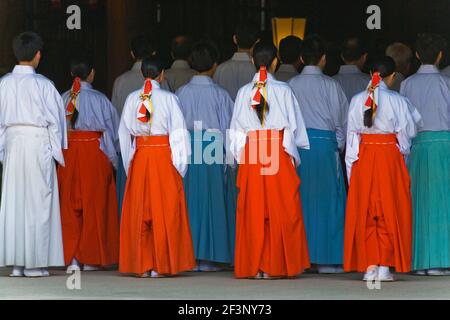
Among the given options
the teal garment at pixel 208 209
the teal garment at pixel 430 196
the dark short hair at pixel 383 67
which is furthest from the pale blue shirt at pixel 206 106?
the teal garment at pixel 430 196

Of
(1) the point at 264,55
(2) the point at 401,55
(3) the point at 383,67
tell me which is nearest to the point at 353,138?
(3) the point at 383,67

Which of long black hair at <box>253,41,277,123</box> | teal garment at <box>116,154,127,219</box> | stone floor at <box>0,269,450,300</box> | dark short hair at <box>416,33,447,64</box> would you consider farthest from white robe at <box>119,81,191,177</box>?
dark short hair at <box>416,33,447,64</box>

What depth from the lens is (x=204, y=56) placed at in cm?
1272

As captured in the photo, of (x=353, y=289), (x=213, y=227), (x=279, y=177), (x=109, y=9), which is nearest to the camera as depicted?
(x=353, y=289)

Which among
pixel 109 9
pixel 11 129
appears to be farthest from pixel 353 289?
pixel 109 9

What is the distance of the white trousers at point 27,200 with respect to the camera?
12.1m

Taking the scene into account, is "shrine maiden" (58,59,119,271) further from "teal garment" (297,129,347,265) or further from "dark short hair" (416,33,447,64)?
"dark short hair" (416,33,447,64)

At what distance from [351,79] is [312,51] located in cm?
92

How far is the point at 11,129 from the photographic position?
12164 millimetres

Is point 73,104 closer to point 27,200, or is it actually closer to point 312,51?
point 27,200

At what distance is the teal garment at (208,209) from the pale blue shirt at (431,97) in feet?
6.02

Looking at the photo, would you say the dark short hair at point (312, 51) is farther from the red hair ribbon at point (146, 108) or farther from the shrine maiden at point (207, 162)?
the red hair ribbon at point (146, 108)
